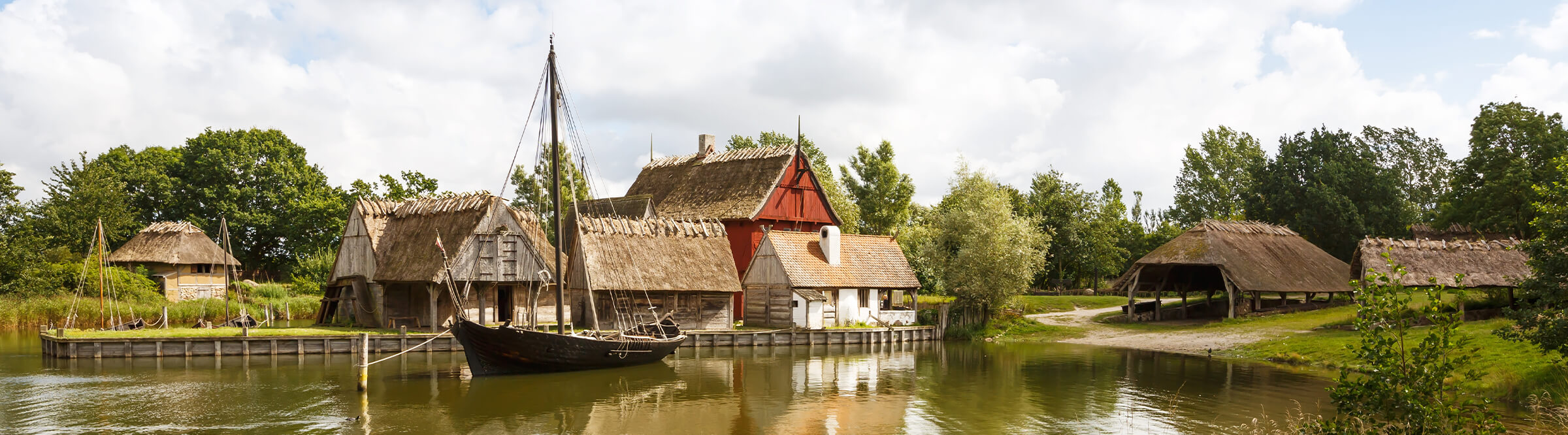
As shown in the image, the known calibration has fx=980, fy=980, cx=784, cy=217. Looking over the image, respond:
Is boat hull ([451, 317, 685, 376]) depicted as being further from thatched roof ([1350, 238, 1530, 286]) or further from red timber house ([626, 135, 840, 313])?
thatched roof ([1350, 238, 1530, 286])

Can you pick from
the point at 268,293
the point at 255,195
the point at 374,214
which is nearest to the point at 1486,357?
the point at 374,214

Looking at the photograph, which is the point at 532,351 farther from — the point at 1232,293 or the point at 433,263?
the point at 1232,293

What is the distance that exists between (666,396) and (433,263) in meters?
16.2

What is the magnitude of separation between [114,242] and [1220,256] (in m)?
59.1

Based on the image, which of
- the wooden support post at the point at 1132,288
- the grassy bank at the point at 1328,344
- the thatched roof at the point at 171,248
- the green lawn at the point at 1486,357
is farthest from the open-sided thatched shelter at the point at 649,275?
the thatched roof at the point at 171,248

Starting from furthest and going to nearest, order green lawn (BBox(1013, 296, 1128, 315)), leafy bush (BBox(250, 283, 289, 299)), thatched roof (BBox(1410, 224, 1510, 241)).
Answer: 1. green lawn (BBox(1013, 296, 1128, 315))
2. leafy bush (BBox(250, 283, 289, 299))
3. thatched roof (BBox(1410, 224, 1510, 241))

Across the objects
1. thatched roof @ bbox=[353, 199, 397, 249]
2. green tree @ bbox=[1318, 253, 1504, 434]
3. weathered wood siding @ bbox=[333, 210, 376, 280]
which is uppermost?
thatched roof @ bbox=[353, 199, 397, 249]

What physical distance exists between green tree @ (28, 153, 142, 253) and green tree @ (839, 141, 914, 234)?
135 ft

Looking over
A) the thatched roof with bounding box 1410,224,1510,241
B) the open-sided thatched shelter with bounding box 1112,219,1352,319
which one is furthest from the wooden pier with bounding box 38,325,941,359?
the thatched roof with bounding box 1410,224,1510,241

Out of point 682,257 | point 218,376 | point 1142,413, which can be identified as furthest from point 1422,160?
point 218,376

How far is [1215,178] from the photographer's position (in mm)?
69062

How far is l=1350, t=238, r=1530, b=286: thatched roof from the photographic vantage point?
3638 centimetres

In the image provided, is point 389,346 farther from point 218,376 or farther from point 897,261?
point 897,261

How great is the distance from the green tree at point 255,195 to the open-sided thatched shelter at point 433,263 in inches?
828
